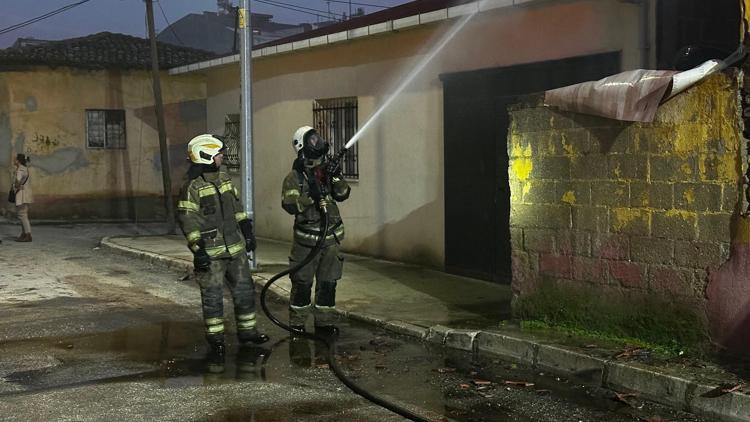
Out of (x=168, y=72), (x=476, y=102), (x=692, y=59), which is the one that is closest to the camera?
(x=692, y=59)

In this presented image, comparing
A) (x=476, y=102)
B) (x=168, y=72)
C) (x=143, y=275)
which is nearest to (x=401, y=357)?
(x=476, y=102)

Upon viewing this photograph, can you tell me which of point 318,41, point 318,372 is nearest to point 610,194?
point 318,372

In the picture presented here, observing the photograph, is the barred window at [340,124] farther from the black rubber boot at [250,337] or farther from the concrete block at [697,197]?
the concrete block at [697,197]

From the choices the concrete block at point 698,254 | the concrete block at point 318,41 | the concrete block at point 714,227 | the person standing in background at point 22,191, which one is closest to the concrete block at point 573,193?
the concrete block at point 698,254

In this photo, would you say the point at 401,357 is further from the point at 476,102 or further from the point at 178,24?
the point at 178,24

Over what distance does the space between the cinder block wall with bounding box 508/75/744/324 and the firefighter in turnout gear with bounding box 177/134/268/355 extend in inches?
96.1

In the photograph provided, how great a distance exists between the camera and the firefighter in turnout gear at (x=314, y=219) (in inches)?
291

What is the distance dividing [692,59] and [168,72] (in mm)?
14543

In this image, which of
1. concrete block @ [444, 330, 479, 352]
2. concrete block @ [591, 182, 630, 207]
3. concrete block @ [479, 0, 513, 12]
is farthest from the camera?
concrete block @ [479, 0, 513, 12]

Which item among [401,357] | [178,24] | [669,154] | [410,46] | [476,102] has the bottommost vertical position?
[401,357]

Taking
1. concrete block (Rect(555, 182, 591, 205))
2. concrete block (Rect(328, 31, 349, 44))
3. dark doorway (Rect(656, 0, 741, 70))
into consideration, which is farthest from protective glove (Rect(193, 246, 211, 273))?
concrete block (Rect(328, 31, 349, 44))

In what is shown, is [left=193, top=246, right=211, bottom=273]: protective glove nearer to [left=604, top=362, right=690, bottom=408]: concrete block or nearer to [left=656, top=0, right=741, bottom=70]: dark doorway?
[left=604, top=362, right=690, bottom=408]: concrete block

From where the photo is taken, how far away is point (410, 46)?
37.6 feet

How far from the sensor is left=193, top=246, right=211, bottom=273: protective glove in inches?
264
